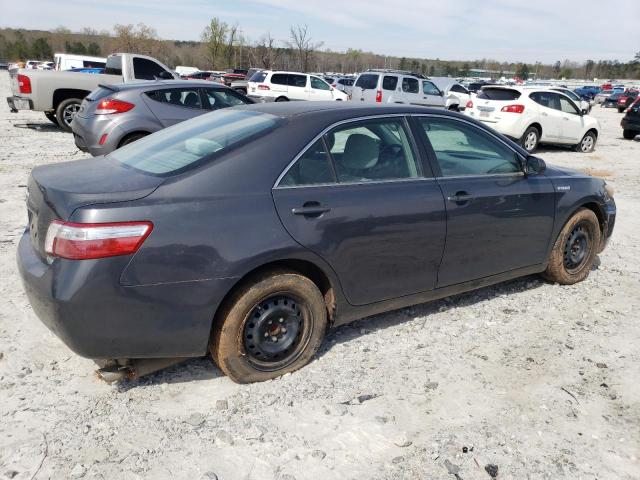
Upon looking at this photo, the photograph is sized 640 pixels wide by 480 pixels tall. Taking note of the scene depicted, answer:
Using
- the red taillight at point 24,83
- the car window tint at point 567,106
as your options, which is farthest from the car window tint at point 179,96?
the car window tint at point 567,106

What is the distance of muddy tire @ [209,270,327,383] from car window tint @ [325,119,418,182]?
79 centimetres

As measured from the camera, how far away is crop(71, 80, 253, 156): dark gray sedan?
7938mm

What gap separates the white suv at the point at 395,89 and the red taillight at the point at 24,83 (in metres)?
10.9

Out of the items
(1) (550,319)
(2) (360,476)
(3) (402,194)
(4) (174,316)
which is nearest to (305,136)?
(3) (402,194)

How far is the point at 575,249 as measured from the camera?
16.0 ft

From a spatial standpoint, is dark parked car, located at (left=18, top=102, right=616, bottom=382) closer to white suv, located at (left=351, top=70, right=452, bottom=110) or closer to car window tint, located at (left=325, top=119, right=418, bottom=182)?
car window tint, located at (left=325, top=119, right=418, bottom=182)

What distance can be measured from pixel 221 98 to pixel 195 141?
6.32 meters

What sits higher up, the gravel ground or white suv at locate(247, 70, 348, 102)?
white suv at locate(247, 70, 348, 102)

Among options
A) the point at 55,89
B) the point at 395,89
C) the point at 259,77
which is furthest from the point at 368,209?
the point at 259,77

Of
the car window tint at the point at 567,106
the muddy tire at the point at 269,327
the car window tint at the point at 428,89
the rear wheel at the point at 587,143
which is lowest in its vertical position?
the muddy tire at the point at 269,327

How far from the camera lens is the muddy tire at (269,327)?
295cm

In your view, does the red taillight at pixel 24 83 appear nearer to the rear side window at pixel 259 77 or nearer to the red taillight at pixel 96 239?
the rear side window at pixel 259 77

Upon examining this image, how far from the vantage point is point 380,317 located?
4.14 meters

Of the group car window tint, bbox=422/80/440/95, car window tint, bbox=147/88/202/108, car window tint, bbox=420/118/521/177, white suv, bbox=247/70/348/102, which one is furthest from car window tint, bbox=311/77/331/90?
car window tint, bbox=420/118/521/177
